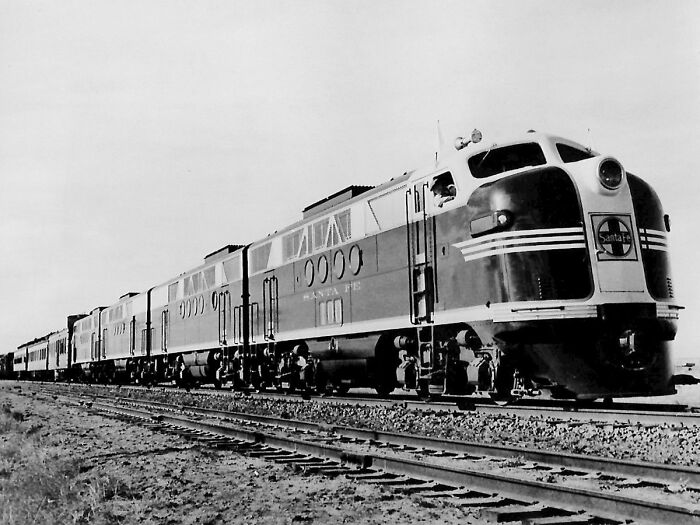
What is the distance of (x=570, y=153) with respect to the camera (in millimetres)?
11719

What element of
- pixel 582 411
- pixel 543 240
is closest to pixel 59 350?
pixel 582 411

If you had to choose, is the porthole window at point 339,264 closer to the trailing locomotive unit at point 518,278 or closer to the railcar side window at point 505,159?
the trailing locomotive unit at point 518,278

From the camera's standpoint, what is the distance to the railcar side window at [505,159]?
11.5 meters

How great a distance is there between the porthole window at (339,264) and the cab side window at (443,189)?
3.78 metres

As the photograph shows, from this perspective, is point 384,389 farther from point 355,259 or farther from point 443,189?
point 443,189

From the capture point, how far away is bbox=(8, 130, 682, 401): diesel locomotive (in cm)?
1020

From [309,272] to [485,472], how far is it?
11047 millimetres

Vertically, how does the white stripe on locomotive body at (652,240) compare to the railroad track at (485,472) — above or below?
above

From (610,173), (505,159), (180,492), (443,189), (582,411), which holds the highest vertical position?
(505,159)

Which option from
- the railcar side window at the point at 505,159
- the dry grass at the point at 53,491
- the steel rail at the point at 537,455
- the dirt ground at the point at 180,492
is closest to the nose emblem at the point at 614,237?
the railcar side window at the point at 505,159

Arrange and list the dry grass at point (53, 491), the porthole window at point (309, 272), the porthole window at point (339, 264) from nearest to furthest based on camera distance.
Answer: the dry grass at point (53, 491), the porthole window at point (339, 264), the porthole window at point (309, 272)

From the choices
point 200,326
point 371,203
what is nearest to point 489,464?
point 371,203

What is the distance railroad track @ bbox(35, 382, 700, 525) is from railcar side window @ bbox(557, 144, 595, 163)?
5207 millimetres

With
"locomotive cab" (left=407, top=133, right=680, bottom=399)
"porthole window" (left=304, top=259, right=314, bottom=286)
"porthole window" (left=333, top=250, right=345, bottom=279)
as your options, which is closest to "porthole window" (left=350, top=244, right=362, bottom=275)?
"porthole window" (left=333, top=250, right=345, bottom=279)
